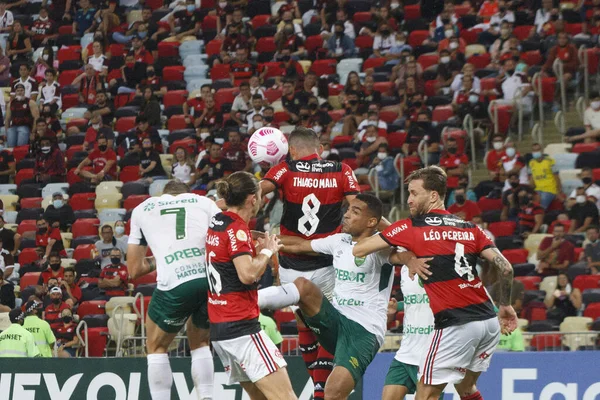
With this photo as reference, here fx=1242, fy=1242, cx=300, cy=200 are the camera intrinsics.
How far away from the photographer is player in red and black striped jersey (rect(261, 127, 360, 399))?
38.4ft

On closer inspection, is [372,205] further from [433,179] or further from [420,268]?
[420,268]

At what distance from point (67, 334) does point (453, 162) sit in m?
6.74

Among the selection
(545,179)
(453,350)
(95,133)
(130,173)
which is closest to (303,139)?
(453,350)

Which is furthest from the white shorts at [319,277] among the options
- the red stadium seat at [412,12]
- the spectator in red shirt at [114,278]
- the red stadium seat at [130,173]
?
the red stadium seat at [412,12]

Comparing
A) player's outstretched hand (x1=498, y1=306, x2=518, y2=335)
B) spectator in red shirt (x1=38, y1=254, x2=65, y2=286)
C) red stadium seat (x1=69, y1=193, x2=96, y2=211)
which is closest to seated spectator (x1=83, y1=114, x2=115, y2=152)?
red stadium seat (x1=69, y1=193, x2=96, y2=211)

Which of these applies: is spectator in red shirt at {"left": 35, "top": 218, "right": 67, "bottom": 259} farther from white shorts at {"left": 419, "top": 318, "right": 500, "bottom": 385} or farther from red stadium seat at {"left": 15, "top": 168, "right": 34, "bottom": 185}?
white shorts at {"left": 419, "top": 318, "right": 500, "bottom": 385}

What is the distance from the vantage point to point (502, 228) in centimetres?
1912

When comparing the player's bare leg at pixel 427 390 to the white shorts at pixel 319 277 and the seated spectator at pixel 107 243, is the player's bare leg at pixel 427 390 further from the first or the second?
the seated spectator at pixel 107 243

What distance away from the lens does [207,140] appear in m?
22.8

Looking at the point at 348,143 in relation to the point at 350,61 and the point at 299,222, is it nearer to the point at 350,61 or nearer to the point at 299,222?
the point at 350,61

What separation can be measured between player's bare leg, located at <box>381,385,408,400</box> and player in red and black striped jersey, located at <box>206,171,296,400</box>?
5.36 ft

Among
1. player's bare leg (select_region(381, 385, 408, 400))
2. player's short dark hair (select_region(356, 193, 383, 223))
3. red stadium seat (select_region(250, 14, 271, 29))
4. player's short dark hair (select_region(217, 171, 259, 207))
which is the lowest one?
player's bare leg (select_region(381, 385, 408, 400))

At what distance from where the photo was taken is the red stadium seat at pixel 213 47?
85.7 feet

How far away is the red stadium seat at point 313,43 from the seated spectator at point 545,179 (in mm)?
6604
